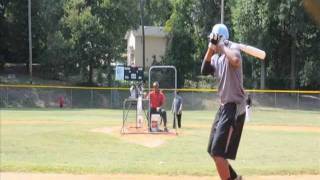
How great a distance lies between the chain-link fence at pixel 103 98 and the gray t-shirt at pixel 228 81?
144 feet

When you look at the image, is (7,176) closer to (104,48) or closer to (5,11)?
(104,48)

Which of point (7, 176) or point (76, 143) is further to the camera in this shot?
point (76, 143)

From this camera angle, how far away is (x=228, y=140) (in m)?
6.23

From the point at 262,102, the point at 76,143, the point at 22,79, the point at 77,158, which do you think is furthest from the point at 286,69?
A: the point at 77,158

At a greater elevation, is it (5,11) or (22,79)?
(5,11)

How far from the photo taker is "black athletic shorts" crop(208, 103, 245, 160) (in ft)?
20.4

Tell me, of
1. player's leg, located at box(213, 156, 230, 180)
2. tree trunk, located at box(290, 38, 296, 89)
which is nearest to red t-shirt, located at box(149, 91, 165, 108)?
player's leg, located at box(213, 156, 230, 180)

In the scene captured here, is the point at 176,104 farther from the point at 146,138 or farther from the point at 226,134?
the point at 226,134

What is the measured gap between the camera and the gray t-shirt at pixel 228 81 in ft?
20.4

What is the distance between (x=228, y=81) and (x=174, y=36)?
5605 centimetres

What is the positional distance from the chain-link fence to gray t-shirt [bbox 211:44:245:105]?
43870 mm

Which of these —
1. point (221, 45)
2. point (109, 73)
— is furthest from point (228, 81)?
point (109, 73)

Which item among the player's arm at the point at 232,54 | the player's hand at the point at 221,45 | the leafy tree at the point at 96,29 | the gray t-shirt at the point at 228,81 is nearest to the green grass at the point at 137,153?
the gray t-shirt at the point at 228,81

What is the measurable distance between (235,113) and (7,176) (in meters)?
3.92
